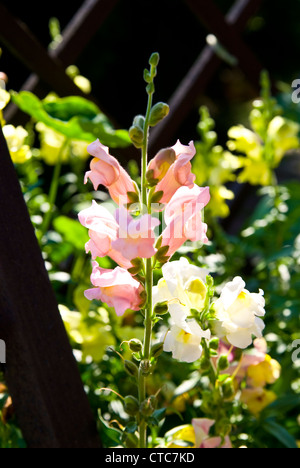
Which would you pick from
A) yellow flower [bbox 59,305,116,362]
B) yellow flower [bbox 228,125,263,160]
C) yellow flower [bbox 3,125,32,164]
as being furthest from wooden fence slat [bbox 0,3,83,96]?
yellow flower [bbox 59,305,116,362]

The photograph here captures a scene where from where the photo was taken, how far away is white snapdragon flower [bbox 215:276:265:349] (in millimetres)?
604

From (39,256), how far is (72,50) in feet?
2.83

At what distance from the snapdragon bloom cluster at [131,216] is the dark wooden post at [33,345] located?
14 centimetres

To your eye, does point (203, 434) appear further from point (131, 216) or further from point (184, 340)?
point (131, 216)

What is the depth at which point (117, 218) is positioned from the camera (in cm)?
58

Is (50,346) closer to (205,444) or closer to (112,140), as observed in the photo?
(205,444)

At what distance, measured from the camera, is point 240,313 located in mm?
608

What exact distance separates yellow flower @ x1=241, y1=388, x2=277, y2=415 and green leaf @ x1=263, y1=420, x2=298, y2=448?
23 millimetres

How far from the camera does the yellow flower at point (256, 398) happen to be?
0.83m

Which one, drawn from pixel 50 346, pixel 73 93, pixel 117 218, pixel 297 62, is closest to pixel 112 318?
pixel 50 346

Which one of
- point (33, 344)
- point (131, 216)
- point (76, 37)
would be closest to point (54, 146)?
point (76, 37)

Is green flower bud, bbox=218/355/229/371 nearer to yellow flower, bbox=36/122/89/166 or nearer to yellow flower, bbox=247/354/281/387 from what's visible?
yellow flower, bbox=247/354/281/387

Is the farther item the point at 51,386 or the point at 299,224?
the point at 299,224

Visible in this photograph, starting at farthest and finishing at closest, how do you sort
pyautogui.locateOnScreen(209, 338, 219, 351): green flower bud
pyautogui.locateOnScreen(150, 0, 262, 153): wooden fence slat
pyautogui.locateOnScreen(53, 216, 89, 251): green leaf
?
pyautogui.locateOnScreen(150, 0, 262, 153): wooden fence slat < pyautogui.locateOnScreen(53, 216, 89, 251): green leaf < pyautogui.locateOnScreen(209, 338, 219, 351): green flower bud
